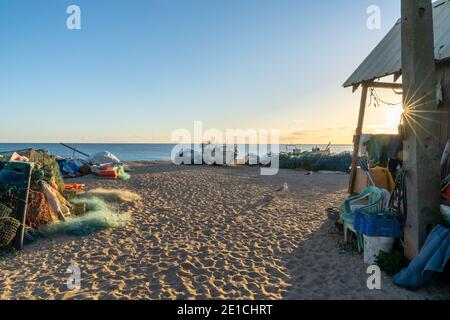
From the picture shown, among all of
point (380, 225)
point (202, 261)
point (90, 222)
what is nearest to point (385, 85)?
point (380, 225)

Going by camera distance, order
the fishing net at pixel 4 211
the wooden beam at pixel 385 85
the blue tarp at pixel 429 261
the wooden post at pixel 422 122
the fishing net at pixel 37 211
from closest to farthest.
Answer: the blue tarp at pixel 429 261
the wooden post at pixel 422 122
the fishing net at pixel 4 211
the fishing net at pixel 37 211
the wooden beam at pixel 385 85

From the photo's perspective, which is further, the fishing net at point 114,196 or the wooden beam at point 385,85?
the fishing net at point 114,196

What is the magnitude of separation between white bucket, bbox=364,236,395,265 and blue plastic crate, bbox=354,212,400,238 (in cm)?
8

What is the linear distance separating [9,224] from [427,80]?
7910 mm

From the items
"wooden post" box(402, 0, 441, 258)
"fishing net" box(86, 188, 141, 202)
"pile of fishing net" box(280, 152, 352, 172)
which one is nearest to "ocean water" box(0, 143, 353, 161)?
"pile of fishing net" box(280, 152, 352, 172)

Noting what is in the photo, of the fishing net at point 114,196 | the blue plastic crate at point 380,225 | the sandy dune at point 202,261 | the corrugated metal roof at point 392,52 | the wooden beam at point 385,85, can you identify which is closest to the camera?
the sandy dune at point 202,261

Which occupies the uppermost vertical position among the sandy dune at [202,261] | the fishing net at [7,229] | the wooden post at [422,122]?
the wooden post at [422,122]

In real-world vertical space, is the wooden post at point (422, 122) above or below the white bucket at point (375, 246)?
above

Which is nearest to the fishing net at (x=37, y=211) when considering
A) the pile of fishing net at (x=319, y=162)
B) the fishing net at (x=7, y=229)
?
the fishing net at (x=7, y=229)

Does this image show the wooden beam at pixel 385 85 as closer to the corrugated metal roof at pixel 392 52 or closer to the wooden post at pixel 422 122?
the corrugated metal roof at pixel 392 52

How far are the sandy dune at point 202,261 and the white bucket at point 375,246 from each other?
21 centimetres

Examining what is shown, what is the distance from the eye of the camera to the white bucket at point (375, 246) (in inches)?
216
